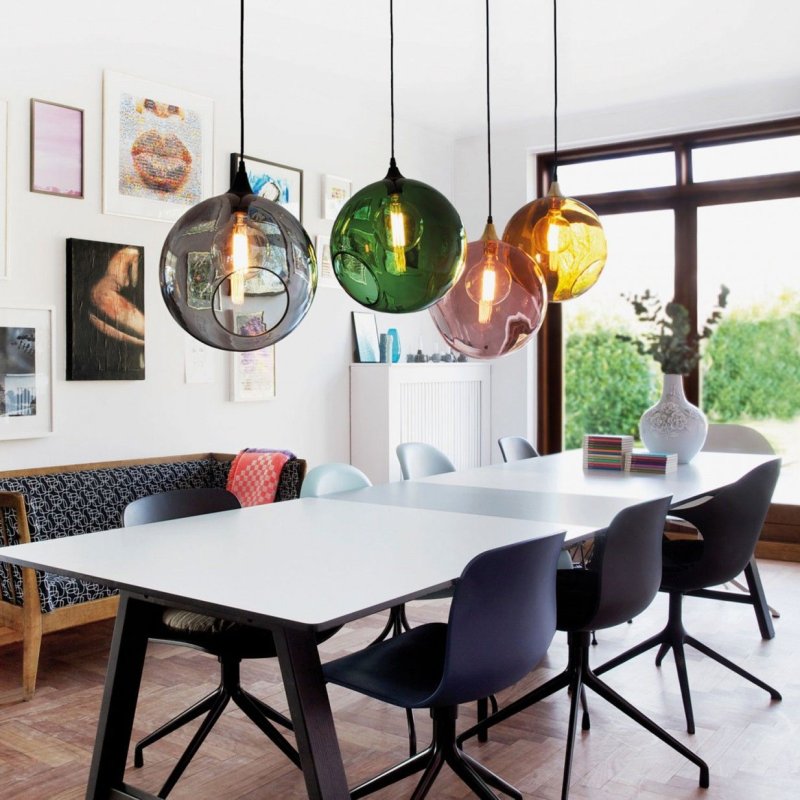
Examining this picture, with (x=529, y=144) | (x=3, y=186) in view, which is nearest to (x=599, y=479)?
(x=3, y=186)

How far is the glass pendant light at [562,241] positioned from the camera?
11.7 feet

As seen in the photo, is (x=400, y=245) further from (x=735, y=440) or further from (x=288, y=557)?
(x=735, y=440)

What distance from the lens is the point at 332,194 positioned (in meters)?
6.71

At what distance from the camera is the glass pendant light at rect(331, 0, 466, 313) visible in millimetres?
2594

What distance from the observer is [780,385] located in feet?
23.1

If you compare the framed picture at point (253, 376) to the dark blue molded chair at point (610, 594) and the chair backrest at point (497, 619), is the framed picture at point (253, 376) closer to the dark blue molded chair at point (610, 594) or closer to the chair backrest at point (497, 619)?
the dark blue molded chair at point (610, 594)

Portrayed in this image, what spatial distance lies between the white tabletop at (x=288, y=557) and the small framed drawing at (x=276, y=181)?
3.15m

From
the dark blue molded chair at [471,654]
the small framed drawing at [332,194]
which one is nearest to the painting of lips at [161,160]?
the small framed drawing at [332,194]

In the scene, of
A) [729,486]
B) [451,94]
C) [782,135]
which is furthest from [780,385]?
[729,486]

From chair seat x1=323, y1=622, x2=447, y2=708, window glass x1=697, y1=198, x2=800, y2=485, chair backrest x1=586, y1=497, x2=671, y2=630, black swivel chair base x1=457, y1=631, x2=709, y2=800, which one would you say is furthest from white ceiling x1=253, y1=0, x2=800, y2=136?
chair seat x1=323, y1=622, x2=447, y2=708

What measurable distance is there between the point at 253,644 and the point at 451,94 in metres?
4.84

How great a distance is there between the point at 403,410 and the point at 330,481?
302 cm

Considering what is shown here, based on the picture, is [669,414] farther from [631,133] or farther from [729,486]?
[631,133]

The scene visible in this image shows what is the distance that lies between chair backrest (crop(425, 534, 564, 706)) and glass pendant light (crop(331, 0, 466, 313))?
737 mm
